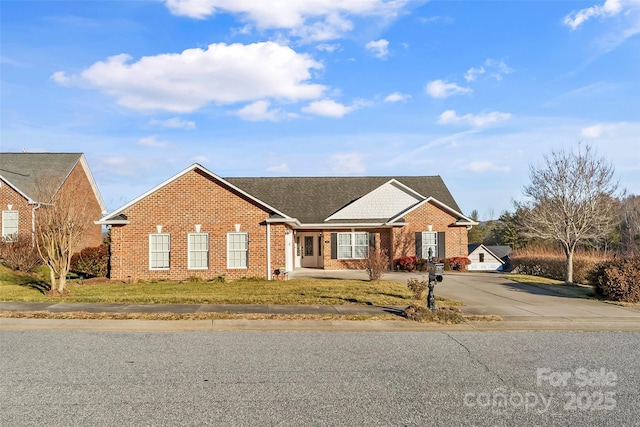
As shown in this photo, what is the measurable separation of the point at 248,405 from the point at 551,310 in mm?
11474

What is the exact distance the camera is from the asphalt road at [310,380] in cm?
581

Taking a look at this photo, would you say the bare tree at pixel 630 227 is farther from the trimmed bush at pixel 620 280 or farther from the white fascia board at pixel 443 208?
the trimmed bush at pixel 620 280

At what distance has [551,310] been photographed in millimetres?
14758

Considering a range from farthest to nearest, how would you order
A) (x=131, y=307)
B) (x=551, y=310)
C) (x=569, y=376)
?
(x=551, y=310) → (x=131, y=307) → (x=569, y=376)

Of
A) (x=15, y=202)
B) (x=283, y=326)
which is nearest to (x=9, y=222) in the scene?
(x=15, y=202)

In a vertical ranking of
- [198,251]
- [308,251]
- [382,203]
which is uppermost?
[382,203]

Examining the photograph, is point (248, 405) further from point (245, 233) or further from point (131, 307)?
point (245, 233)

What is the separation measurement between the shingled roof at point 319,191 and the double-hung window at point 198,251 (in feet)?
32.7

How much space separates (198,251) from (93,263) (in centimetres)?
602

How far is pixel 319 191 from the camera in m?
35.2

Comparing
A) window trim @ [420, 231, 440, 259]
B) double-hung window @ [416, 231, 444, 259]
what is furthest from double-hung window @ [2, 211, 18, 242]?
window trim @ [420, 231, 440, 259]

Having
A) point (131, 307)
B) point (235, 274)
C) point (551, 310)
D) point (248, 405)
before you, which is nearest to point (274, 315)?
point (131, 307)

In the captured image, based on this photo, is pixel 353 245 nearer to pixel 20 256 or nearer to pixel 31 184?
pixel 20 256

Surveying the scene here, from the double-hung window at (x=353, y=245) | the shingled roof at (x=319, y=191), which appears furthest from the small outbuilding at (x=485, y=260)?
the double-hung window at (x=353, y=245)
